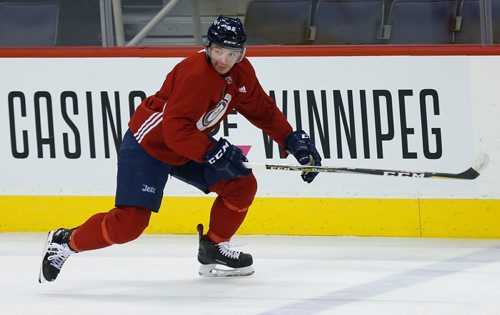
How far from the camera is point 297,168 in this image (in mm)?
4316

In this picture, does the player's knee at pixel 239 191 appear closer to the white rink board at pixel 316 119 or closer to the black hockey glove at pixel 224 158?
the black hockey glove at pixel 224 158

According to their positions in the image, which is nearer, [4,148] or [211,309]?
[211,309]

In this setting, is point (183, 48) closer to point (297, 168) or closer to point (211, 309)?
point (297, 168)

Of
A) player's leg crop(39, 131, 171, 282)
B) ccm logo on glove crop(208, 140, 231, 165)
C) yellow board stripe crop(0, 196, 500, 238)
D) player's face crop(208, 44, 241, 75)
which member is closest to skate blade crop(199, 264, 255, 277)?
player's leg crop(39, 131, 171, 282)

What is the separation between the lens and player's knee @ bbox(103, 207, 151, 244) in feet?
14.0

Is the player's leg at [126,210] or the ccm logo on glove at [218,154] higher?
the ccm logo on glove at [218,154]

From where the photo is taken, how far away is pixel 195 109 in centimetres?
412

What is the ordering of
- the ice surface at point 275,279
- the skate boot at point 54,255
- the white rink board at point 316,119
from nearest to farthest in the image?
the ice surface at point 275,279 < the skate boot at point 54,255 < the white rink board at point 316,119

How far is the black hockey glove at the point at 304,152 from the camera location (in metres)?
4.38

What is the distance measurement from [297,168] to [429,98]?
133 cm

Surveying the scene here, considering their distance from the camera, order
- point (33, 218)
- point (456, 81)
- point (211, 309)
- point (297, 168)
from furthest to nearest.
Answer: point (33, 218)
point (456, 81)
point (297, 168)
point (211, 309)

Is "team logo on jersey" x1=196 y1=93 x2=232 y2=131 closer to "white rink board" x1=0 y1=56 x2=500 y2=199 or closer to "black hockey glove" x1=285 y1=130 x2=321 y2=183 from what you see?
"black hockey glove" x1=285 y1=130 x2=321 y2=183

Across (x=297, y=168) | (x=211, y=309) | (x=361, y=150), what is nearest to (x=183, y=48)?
(x=361, y=150)

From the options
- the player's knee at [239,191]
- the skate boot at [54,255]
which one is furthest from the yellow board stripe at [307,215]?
the skate boot at [54,255]
